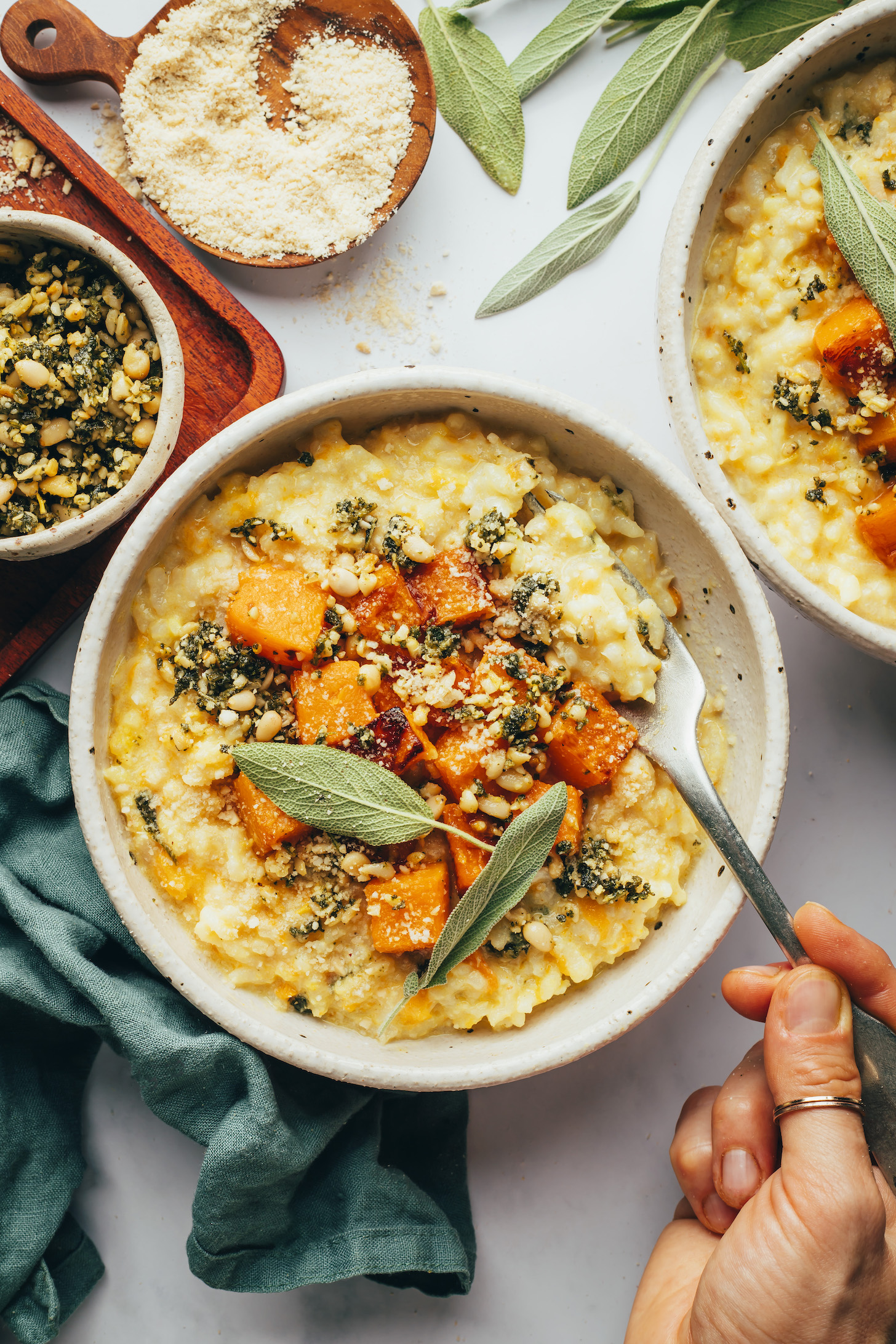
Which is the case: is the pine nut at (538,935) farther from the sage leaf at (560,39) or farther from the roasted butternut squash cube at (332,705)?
the sage leaf at (560,39)

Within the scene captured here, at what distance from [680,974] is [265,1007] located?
37.0 inches

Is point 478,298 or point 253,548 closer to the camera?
point 253,548

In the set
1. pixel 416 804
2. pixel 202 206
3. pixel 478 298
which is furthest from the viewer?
pixel 478 298

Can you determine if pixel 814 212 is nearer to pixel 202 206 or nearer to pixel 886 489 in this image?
pixel 886 489

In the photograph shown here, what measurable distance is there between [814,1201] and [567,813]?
929mm

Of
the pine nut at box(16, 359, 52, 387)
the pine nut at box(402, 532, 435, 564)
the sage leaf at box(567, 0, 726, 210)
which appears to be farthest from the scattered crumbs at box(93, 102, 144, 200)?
the pine nut at box(402, 532, 435, 564)

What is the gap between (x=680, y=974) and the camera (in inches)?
80.3

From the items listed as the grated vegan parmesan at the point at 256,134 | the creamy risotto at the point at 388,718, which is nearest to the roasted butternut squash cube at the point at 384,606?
the creamy risotto at the point at 388,718

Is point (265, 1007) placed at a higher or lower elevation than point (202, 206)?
lower

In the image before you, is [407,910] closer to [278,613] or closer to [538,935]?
[538,935]

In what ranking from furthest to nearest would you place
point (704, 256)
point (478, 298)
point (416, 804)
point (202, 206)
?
1. point (478, 298)
2. point (202, 206)
3. point (704, 256)
4. point (416, 804)

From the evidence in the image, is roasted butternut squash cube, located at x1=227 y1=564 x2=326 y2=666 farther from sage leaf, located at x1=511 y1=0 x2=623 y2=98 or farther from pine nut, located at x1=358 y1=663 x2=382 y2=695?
sage leaf, located at x1=511 y1=0 x2=623 y2=98

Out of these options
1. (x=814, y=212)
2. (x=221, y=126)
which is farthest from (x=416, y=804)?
(x=221, y=126)

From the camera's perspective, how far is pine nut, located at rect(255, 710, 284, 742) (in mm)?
2076
